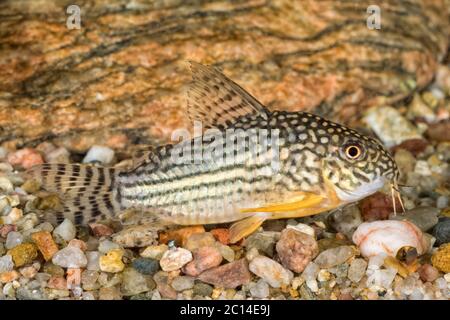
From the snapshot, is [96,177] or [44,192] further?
[44,192]

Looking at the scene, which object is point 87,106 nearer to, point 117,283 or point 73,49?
point 73,49

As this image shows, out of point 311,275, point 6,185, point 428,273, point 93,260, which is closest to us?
point 428,273

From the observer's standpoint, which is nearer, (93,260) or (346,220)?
(93,260)

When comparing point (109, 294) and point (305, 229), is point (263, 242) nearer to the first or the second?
point (305, 229)

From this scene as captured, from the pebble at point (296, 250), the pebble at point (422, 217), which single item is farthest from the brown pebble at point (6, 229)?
the pebble at point (422, 217)

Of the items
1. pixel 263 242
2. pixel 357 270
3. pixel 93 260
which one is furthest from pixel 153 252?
pixel 357 270
